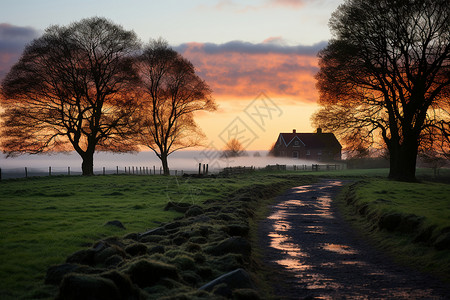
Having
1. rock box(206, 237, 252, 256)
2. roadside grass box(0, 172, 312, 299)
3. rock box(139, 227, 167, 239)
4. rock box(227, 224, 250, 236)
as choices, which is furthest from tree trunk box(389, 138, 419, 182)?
rock box(206, 237, 252, 256)

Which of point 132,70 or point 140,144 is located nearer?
point 132,70

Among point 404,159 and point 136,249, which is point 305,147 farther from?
point 136,249

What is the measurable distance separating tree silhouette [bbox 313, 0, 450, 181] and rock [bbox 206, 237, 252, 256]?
27939 millimetres

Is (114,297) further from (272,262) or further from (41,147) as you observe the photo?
(41,147)

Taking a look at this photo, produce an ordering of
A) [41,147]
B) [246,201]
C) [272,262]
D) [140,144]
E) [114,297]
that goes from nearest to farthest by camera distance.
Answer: [114,297], [272,262], [246,201], [41,147], [140,144]

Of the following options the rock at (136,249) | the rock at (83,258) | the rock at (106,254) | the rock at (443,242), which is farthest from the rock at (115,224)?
the rock at (443,242)

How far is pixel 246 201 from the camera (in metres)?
23.1

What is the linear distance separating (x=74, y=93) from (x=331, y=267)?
4287 cm

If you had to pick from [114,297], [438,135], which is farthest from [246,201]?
[438,135]

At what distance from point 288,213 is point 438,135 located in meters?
20.5

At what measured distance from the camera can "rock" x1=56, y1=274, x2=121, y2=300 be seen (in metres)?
6.89

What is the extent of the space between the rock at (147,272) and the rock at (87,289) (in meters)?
1.07

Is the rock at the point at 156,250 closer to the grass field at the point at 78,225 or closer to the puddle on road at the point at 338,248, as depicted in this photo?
the grass field at the point at 78,225

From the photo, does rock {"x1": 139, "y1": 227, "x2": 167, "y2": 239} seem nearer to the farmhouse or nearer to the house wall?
the farmhouse
